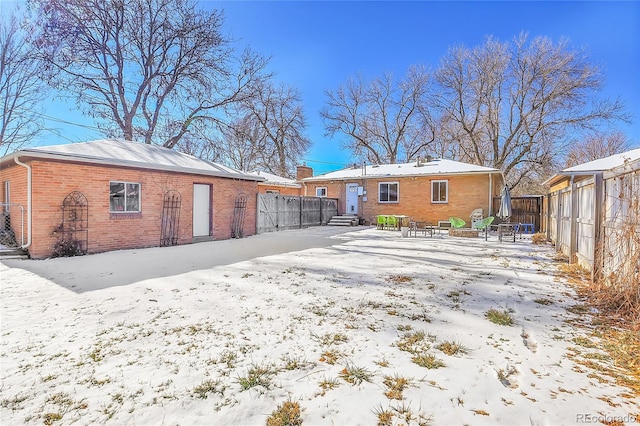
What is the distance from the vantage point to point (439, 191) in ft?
56.0

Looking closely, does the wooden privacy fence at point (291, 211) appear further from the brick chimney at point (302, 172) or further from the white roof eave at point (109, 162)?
the brick chimney at point (302, 172)

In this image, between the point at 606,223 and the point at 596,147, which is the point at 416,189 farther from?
the point at 596,147

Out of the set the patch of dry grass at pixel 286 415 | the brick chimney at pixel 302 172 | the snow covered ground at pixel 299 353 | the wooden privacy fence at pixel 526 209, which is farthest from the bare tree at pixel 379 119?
the patch of dry grass at pixel 286 415

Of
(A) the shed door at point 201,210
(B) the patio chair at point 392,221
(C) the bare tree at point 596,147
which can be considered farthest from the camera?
(C) the bare tree at point 596,147

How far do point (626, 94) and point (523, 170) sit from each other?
23.4 feet

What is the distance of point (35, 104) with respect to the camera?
709 inches

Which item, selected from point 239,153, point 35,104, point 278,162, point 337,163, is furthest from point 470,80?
point 35,104

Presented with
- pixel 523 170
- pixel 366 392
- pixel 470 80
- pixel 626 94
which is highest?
pixel 470 80

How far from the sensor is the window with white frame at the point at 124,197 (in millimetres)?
9031

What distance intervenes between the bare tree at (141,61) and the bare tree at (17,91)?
251cm

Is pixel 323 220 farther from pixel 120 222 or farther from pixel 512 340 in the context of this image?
pixel 512 340

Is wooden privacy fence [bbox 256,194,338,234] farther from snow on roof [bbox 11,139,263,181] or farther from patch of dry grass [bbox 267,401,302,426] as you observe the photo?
patch of dry grass [bbox 267,401,302,426]

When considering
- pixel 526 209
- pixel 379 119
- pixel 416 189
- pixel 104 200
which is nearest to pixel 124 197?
pixel 104 200

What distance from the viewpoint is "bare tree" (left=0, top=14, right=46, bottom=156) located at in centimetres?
1719
